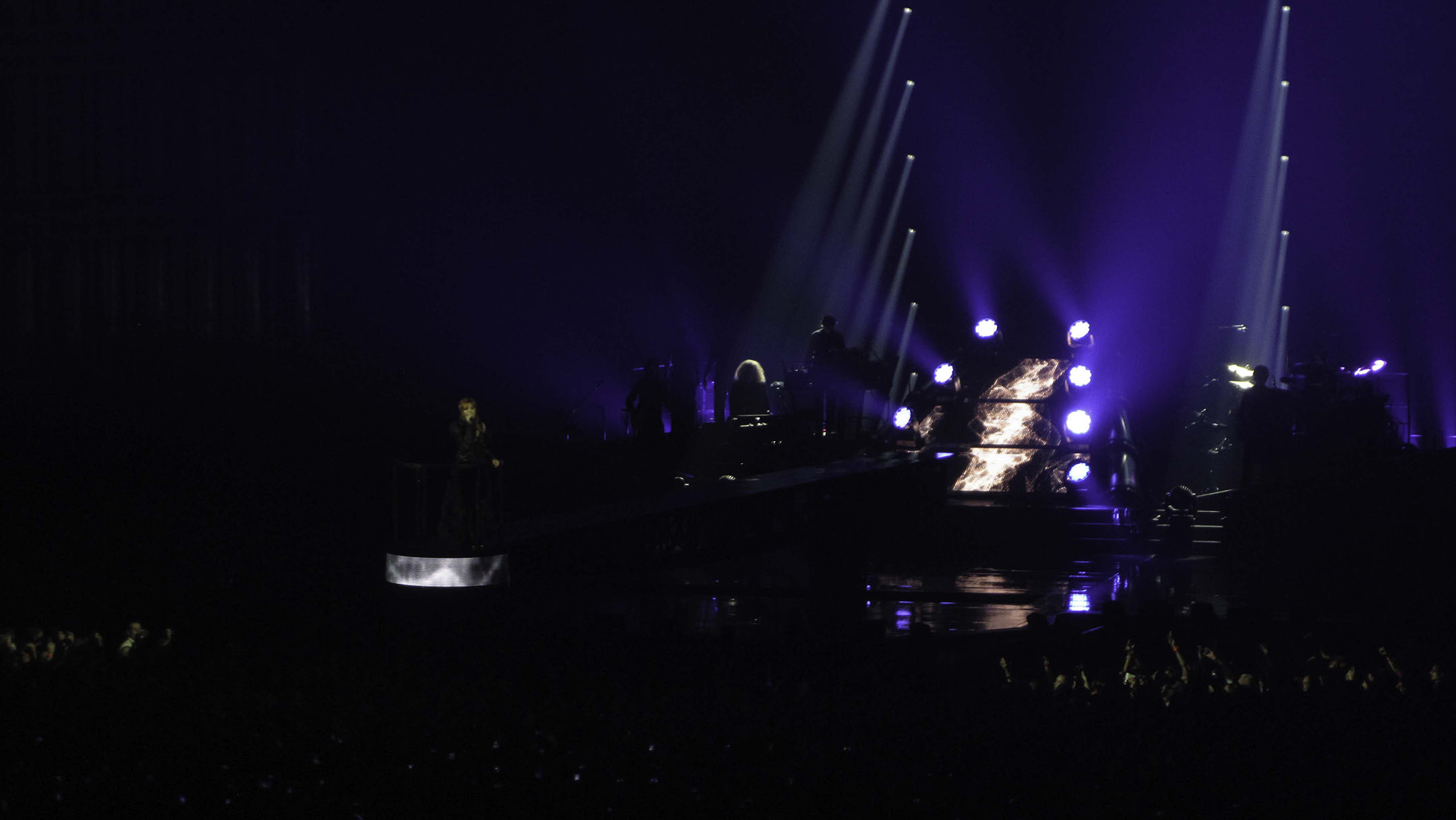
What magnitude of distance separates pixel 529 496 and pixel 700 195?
31.2 feet

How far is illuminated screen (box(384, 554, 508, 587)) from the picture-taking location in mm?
5684

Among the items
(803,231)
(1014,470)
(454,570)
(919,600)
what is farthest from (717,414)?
(454,570)

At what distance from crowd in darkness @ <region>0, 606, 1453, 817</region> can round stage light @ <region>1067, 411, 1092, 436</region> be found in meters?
7.02

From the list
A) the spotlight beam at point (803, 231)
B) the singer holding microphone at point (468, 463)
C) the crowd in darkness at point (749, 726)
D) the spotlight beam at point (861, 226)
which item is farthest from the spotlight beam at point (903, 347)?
the crowd in darkness at point (749, 726)

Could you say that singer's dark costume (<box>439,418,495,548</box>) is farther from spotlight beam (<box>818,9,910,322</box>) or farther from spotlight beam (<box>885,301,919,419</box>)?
spotlight beam (<box>885,301,919,419</box>)

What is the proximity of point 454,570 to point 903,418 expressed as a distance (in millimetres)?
9309

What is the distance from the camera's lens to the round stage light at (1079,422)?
45.5 feet

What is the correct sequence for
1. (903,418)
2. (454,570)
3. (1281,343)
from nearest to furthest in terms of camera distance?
(454,570) < (903,418) < (1281,343)

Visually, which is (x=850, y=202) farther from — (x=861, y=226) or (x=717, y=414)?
(x=717, y=414)

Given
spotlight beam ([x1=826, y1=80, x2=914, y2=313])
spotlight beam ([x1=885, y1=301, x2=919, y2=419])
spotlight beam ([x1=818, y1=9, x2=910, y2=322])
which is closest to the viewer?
spotlight beam ([x1=818, y1=9, x2=910, y2=322])

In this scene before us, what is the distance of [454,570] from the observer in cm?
570

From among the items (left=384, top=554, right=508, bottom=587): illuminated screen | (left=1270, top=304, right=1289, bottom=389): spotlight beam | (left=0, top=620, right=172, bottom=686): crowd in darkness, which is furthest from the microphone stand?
(left=1270, top=304, right=1289, bottom=389): spotlight beam

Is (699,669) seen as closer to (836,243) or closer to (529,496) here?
(529,496)

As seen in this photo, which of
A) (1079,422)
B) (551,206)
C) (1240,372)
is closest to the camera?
(1079,422)
